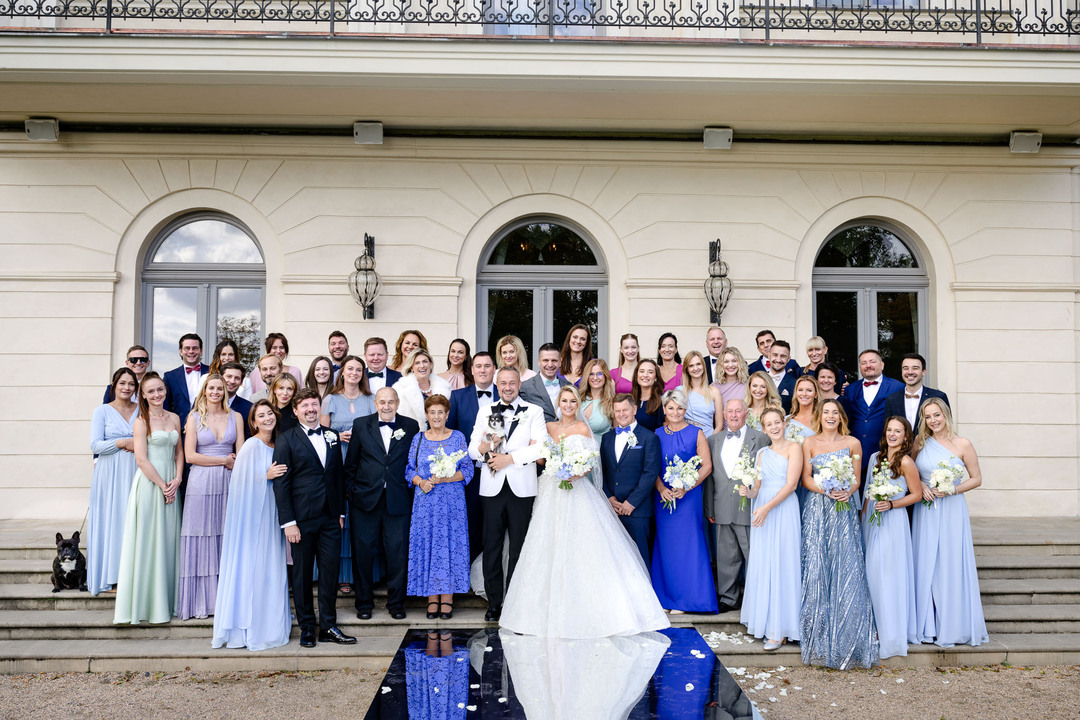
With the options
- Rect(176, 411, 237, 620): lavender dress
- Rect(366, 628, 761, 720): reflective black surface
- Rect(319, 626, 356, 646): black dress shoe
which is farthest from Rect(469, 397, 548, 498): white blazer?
Rect(176, 411, 237, 620): lavender dress

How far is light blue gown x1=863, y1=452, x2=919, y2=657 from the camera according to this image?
20.4 feet

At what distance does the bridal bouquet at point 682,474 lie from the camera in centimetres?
665

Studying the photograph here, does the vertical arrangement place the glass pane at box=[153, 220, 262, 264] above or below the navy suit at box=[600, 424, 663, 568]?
above

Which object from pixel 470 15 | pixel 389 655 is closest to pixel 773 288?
pixel 470 15

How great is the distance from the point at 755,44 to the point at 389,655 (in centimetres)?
653

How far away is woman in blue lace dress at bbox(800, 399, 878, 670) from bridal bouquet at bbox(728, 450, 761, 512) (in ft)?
1.20

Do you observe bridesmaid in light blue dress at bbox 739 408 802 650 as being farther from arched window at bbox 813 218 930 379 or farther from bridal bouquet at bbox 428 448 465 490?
arched window at bbox 813 218 930 379

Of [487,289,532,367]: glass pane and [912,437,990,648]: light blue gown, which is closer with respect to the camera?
[912,437,990,648]: light blue gown

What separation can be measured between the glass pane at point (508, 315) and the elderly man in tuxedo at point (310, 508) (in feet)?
12.3

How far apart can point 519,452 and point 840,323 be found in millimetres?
5282

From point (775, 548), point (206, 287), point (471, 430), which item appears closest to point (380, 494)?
point (471, 430)

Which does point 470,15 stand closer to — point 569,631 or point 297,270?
point 297,270

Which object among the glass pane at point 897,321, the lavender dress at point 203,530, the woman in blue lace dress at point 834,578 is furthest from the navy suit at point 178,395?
the glass pane at point 897,321

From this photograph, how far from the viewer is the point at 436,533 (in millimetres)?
6492
